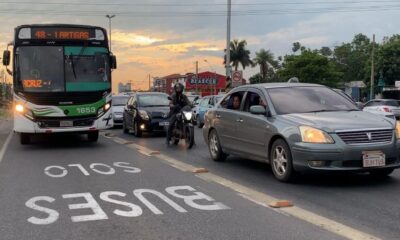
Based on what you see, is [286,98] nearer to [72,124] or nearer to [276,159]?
[276,159]

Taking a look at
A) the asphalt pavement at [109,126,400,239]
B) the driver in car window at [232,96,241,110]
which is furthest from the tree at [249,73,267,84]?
the asphalt pavement at [109,126,400,239]

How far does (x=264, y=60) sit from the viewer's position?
10756cm

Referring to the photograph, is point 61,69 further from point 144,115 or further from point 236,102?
point 236,102

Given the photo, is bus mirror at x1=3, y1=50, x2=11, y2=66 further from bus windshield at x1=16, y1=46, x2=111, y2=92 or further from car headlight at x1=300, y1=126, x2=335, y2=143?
car headlight at x1=300, y1=126, x2=335, y2=143

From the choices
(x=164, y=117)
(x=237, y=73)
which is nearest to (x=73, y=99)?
(x=164, y=117)

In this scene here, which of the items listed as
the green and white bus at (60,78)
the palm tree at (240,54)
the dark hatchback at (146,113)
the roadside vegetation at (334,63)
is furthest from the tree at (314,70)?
the green and white bus at (60,78)

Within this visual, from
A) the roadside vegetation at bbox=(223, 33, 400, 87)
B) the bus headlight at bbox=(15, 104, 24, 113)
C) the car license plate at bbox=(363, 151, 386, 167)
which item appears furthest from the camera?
the roadside vegetation at bbox=(223, 33, 400, 87)

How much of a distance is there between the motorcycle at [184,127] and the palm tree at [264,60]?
9253cm

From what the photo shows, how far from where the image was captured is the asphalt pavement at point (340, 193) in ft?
20.1

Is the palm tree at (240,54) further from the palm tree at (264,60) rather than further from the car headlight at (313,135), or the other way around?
the car headlight at (313,135)

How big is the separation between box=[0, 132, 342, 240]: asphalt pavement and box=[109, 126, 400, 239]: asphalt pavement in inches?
15.4

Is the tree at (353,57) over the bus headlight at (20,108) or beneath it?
over

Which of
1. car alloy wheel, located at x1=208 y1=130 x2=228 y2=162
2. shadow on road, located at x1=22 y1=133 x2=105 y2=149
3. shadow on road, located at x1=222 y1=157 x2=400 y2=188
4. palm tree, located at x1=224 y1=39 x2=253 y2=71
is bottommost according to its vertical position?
shadow on road, located at x1=22 y1=133 x2=105 y2=149

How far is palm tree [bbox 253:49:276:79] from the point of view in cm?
10712
